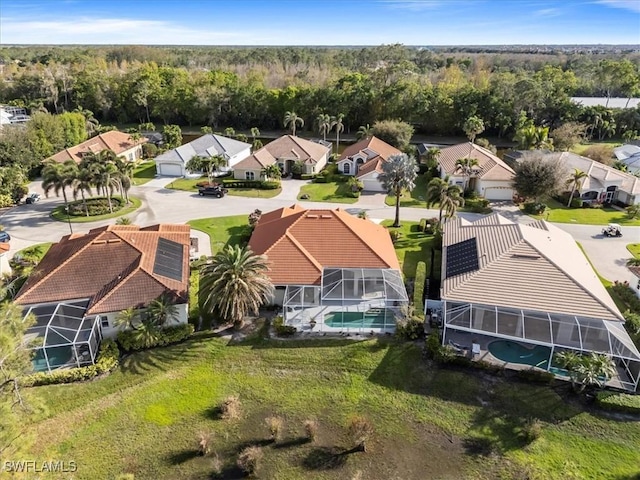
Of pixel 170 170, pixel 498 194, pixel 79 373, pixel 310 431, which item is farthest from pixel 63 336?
pixel 498 194

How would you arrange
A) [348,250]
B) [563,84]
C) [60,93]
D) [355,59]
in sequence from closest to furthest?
[348,250] → [563,84] → [60,93] → [355,59]

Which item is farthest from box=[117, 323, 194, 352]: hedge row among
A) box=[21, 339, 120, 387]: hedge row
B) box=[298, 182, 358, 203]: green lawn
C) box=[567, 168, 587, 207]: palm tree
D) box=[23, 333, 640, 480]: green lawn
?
box=[567, 168, 587, 207]: palm tree

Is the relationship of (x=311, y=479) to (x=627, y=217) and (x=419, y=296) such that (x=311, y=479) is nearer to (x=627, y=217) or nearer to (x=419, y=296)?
(x=419, y=296)

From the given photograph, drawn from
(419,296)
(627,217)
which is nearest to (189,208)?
(419,296)

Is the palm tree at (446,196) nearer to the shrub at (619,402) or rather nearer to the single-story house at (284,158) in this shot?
the shrub at (619,402)

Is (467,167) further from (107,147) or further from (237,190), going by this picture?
(107,147)

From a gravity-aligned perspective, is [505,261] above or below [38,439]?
above

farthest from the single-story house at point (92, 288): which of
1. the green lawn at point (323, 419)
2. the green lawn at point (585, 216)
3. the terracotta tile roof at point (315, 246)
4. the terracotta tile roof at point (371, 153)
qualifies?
the green lawn at point (585, 216)
